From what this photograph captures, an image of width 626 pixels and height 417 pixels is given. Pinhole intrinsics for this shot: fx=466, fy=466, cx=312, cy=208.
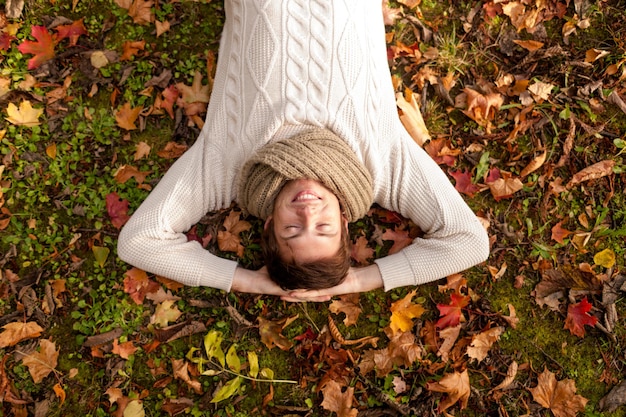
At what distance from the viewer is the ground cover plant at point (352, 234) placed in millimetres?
3623

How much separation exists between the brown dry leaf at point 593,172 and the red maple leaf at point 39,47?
14.9 feet

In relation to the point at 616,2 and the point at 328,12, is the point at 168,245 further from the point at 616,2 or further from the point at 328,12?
the point at 616,2

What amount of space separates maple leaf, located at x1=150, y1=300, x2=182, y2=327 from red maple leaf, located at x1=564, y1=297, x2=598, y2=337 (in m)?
3.13

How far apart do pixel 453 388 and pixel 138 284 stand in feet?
8.50

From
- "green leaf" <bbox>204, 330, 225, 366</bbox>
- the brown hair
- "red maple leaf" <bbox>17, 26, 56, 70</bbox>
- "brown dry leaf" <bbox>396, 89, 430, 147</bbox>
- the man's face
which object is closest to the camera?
the man's face

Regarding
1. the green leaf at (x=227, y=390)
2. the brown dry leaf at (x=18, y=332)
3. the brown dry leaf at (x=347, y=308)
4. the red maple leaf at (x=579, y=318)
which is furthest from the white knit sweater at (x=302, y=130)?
the brown dry leaf at (x=18, y=332)

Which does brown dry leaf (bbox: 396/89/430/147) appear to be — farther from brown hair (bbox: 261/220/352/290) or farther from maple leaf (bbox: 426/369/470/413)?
maple leaf (bbox: 426/369/470/413)

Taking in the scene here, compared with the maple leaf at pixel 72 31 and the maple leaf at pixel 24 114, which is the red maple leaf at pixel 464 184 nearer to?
the maple leaf at pixel 72 31

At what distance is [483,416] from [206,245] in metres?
2.55

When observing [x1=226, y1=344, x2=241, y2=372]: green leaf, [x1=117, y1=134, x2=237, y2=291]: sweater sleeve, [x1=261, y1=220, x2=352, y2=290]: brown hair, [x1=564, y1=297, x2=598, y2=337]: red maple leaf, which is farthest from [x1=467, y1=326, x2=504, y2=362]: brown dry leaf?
[x1=117, y1=134, x2=237, y2=291]: sweater sleeve

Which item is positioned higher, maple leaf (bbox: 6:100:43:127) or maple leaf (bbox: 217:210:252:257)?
maple leaf (bbox: 6:100:43:127)

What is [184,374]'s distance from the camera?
141 inches

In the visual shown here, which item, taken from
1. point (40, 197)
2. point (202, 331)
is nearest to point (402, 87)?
point (202, 331)

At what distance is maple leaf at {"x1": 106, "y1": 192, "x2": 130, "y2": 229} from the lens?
380 cm
